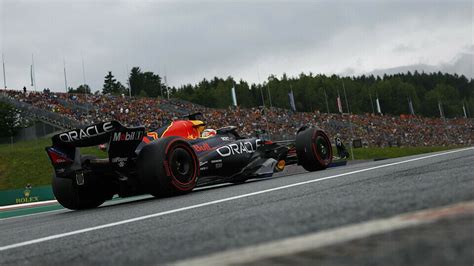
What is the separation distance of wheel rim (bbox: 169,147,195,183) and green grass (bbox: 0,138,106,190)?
21.9m

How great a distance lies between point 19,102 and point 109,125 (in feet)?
118

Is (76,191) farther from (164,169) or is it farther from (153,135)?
(153,135)

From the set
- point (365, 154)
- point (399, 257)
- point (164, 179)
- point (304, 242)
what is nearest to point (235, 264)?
point (304, 242)

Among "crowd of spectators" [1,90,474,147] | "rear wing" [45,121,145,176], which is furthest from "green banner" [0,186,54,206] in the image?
"crowd of spectators" [1,90,474,147]

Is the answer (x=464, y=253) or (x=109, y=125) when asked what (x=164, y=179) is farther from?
(x=464, y=253)

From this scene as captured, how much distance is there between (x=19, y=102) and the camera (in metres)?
38.4

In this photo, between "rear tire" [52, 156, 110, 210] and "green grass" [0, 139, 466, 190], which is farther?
"green grass" [0, 139, 466, 190]

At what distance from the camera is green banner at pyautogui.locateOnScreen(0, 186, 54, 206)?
55.8 feet

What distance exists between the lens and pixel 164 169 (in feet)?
20.6

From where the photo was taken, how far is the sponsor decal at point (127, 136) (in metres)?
6.25

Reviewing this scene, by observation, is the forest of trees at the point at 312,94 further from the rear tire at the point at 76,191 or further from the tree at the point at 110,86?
the rear tire at the point at 76,191

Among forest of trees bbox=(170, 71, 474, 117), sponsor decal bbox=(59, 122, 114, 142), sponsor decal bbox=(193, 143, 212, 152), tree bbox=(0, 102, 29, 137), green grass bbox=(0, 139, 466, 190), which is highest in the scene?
forest of trees bbox=(170, 71, 474, 117)

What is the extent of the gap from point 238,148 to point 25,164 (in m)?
23.9

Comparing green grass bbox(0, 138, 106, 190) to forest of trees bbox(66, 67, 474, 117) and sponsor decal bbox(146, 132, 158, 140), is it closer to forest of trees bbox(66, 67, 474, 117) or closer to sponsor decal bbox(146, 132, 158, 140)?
sponsor decal bbox(146, 132, 158, 140)
